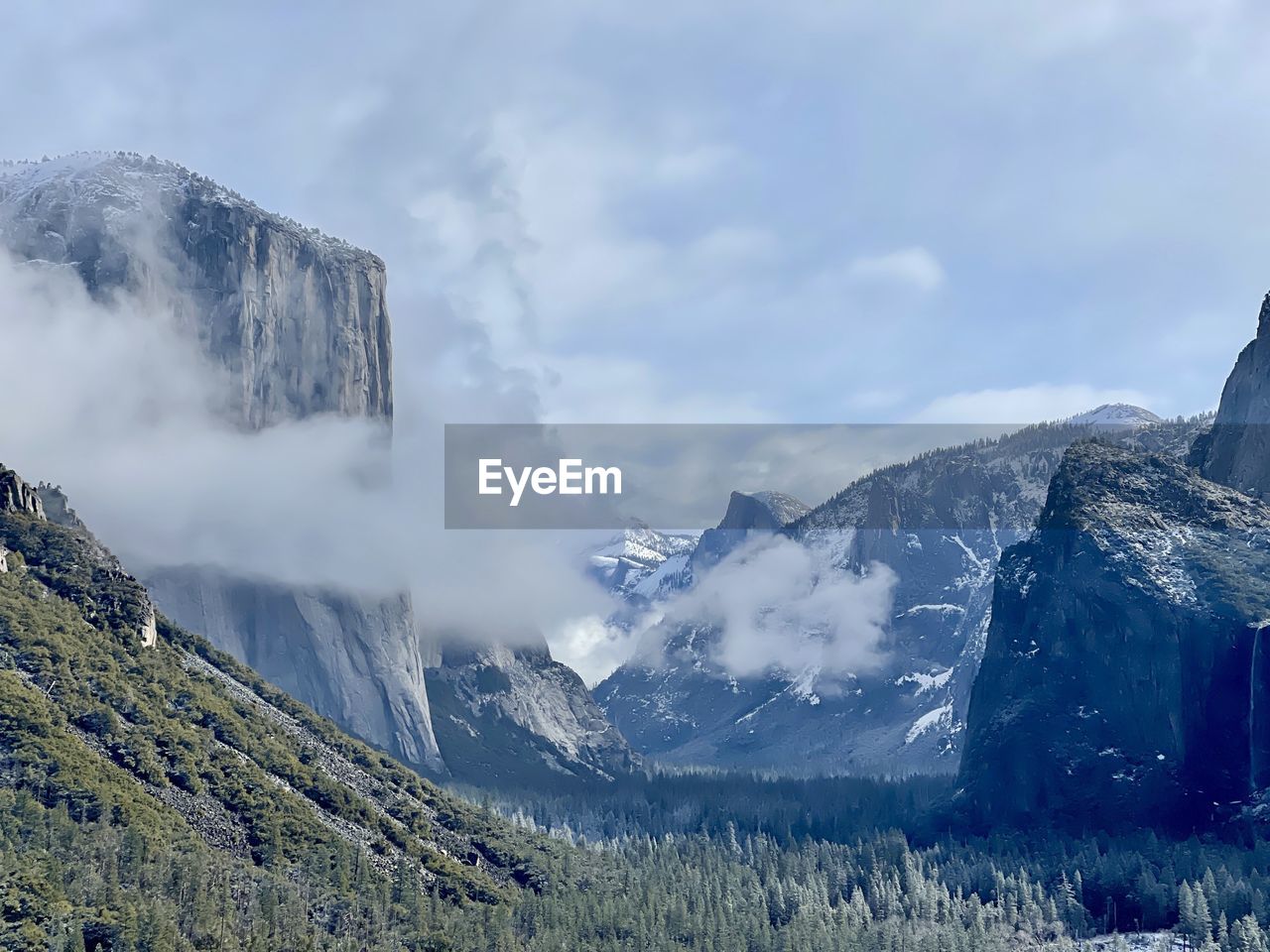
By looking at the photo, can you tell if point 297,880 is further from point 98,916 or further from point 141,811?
point 98,916

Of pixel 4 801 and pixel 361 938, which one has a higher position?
pixel 4 801

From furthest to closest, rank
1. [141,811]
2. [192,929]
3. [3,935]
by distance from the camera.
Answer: [141,811], [192,929], [3,935]

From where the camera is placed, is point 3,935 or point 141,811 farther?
point 141,811

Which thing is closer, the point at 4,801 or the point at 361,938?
the point at 4,801

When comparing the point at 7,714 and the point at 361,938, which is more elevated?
the point at 7,714

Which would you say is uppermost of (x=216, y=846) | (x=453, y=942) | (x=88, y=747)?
(x=88, y=747)

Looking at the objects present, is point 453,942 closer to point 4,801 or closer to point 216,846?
point 216,846

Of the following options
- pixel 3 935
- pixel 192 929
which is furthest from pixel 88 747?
pixel 3 935

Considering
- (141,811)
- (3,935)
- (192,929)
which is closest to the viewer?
(3,935)

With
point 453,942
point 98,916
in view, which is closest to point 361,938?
point 453,942
